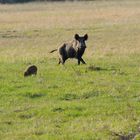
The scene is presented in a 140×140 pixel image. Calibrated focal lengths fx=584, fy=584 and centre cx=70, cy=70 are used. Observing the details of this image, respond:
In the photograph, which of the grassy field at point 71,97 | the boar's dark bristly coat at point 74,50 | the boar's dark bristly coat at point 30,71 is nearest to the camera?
the grassy field at point 71,97

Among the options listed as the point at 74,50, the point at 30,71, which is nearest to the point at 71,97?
the point at 30,71

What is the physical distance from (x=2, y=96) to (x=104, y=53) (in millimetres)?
10599

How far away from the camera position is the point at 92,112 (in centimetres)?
1151

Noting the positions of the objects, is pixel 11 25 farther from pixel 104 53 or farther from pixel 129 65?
pixel 129 65

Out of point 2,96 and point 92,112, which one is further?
point 2,96

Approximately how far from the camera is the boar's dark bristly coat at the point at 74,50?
19453 mm

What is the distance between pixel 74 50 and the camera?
20.0 m

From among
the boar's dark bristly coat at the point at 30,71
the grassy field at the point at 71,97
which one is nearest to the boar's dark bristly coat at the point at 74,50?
the grassy field at the point at 71,97

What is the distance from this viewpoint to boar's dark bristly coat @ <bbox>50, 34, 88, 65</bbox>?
1945cm

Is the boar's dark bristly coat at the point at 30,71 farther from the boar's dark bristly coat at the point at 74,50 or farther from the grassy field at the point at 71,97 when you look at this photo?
the boar's dark bristly coat at the point at 74,50

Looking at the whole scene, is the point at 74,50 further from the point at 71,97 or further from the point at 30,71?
the point at 71,97

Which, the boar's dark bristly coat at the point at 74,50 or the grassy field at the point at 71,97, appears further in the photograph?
the boar's dark bristly coat at the point at 74,50

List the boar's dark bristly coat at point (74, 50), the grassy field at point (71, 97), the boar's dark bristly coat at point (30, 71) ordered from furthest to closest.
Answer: the boar's dark bristly coat at point (74, 50), the boar's dark bristly coat at point (30, 71), the grassy field at point (71, 97)

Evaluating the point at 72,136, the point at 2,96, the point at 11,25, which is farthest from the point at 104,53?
the point at 11,25
